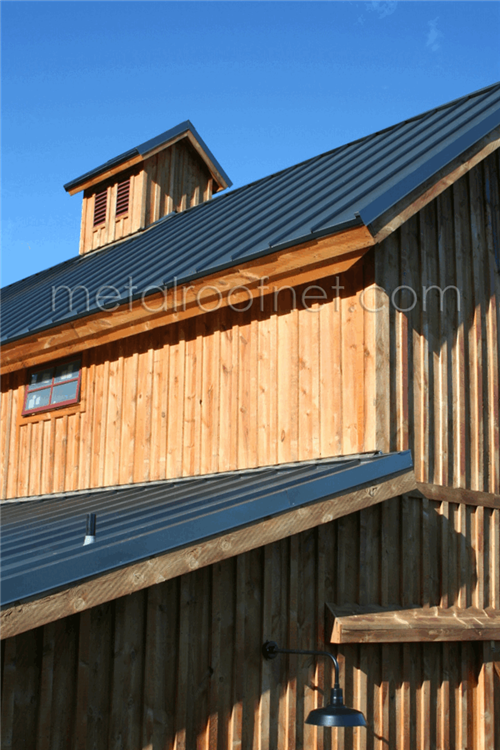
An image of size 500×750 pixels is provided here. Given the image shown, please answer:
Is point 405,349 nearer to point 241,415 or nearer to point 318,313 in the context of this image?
point 318,313

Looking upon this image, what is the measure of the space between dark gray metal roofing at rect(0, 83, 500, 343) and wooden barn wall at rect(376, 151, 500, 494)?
2.60ft

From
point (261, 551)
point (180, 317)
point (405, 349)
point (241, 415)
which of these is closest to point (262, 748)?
point (261, 551)

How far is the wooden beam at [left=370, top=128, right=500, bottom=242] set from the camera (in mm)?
7531

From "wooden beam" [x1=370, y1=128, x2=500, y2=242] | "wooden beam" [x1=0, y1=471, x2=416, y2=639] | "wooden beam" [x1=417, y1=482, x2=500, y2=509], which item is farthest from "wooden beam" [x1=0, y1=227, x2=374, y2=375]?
"wooden beam" [x1=417, y1=482, x2=500, y2=509]

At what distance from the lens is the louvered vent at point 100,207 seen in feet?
61.3

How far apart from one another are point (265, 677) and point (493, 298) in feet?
19.5

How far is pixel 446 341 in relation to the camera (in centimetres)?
927

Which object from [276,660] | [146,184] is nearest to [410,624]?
[276,660]

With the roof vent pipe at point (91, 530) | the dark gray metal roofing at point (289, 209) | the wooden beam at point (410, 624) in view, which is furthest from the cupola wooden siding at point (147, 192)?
the roof vent pipe at point (91, 530)

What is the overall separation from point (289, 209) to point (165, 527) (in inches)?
212

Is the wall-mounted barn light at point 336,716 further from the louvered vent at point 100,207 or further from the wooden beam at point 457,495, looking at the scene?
the louvered vent at point 100,207

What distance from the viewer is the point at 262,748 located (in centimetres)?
671

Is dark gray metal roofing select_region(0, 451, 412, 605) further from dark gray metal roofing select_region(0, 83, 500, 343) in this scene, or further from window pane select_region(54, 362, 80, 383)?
window pane select_region(54, 362, 80, 383)

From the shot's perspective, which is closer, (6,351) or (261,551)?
(261,551)
